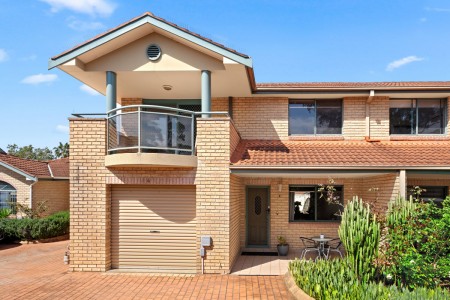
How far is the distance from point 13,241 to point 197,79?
11.9m

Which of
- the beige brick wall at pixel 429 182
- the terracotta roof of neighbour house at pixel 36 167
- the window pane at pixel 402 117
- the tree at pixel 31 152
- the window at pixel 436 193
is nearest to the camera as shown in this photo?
the beige brick wall at pixel 429 182

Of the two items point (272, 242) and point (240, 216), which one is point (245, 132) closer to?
point (240, 216)

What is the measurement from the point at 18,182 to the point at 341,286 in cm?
1766

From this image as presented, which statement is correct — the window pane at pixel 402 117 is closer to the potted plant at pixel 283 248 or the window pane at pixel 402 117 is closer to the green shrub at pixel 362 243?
the potted plant at pixel 283 248

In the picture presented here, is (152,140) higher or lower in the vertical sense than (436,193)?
higher

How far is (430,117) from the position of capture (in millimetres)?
12750

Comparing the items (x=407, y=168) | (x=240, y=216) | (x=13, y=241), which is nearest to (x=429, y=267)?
(x=407, y=168)

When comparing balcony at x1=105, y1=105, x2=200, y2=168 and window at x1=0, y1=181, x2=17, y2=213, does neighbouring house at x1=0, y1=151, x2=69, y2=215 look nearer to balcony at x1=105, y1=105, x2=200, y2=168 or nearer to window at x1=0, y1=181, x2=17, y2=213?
window at x1=0, y1=181, x2=17, y2=213

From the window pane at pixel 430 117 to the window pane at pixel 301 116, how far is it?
13.7 feet

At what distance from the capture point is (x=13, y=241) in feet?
49.5

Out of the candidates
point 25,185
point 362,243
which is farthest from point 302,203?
point 25,185

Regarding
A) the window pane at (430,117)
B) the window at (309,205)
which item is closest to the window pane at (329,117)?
the window at (309,205)

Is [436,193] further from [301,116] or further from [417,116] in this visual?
[301,116]

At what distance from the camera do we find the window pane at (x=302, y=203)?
12.8 m
